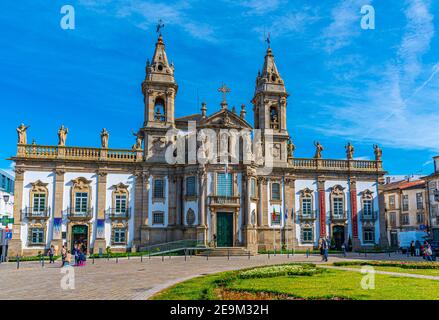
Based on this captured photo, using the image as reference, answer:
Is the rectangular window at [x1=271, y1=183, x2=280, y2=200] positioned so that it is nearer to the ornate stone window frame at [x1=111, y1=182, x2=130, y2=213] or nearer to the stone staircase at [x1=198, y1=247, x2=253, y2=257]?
the stone staircase at [x1=198, y1=247, x2=253, y2=257]

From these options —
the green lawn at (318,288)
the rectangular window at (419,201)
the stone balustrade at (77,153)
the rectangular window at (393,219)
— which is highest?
the stone balustrade at (77,153)

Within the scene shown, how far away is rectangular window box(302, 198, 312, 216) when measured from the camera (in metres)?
46.9

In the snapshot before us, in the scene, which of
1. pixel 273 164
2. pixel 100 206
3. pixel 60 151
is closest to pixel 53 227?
pixel 100 206

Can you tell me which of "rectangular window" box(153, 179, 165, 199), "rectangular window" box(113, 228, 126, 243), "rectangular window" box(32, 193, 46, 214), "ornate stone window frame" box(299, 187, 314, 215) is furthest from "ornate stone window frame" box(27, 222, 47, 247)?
"ornate stone window frame" box(299, 187, 314, 215)

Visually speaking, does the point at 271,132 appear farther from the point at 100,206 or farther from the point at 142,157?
the point at 100,206

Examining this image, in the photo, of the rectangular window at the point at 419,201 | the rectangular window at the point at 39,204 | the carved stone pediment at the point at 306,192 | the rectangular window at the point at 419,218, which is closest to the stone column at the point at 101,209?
the rectangular window at the point at 39,204

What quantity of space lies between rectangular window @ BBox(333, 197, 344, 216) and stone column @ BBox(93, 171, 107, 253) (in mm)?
25459

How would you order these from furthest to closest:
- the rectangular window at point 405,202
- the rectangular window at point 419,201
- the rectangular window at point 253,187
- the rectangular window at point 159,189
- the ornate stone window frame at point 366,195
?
the rectangular window at point 405,202 → the rectangular window at point 419,201 → the ornate stone window frame at point 366,195 → the rectangular window at point 159,189 → the rectangular window at point 253,187

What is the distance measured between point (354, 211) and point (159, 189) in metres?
22.2

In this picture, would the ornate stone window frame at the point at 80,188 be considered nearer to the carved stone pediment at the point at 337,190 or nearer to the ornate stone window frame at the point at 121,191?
the ornate stone window frame at the point at 121,191

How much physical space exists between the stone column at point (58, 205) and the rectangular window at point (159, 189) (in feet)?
30.2

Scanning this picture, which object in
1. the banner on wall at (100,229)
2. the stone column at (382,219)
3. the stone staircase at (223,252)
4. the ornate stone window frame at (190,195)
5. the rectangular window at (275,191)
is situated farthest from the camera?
the stone column at (382,219)

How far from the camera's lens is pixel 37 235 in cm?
4038

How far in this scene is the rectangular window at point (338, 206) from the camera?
47.6 m
